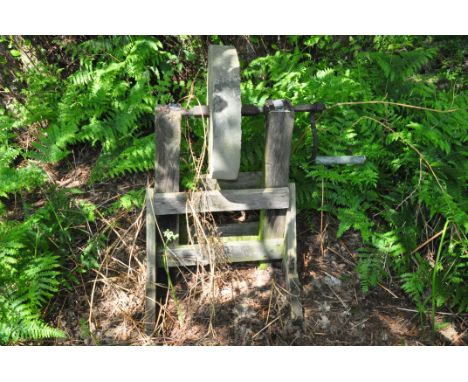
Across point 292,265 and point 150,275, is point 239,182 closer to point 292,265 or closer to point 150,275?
point 292,265

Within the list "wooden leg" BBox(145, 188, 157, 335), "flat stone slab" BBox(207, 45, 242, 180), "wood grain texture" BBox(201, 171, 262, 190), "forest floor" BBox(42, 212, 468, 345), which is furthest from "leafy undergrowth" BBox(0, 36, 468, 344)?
"flat stone slab" BBox(207, 45, 242, 180)

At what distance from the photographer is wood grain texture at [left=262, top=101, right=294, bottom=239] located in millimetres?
2675

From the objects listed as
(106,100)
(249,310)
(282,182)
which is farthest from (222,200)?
(106,100)

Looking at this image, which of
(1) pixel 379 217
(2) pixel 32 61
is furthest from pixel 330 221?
(2) pixel 32 61

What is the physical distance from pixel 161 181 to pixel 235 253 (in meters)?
0.85

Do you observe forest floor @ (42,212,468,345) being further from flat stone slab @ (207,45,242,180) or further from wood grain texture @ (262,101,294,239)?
flat stone slab @ (207,45,242,180)

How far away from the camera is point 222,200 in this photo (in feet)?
9.77

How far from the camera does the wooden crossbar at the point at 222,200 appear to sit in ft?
9.60

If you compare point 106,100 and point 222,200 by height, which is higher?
point 106,100

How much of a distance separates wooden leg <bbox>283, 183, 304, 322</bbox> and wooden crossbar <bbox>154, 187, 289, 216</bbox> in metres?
0.13

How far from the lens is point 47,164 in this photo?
4.14 meters

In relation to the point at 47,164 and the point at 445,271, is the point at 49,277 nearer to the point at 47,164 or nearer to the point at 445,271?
the point at 47,164

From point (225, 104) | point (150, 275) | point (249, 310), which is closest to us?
point (225, 104)

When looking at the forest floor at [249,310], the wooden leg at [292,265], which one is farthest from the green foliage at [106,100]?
the wooden leg at [292,265]
